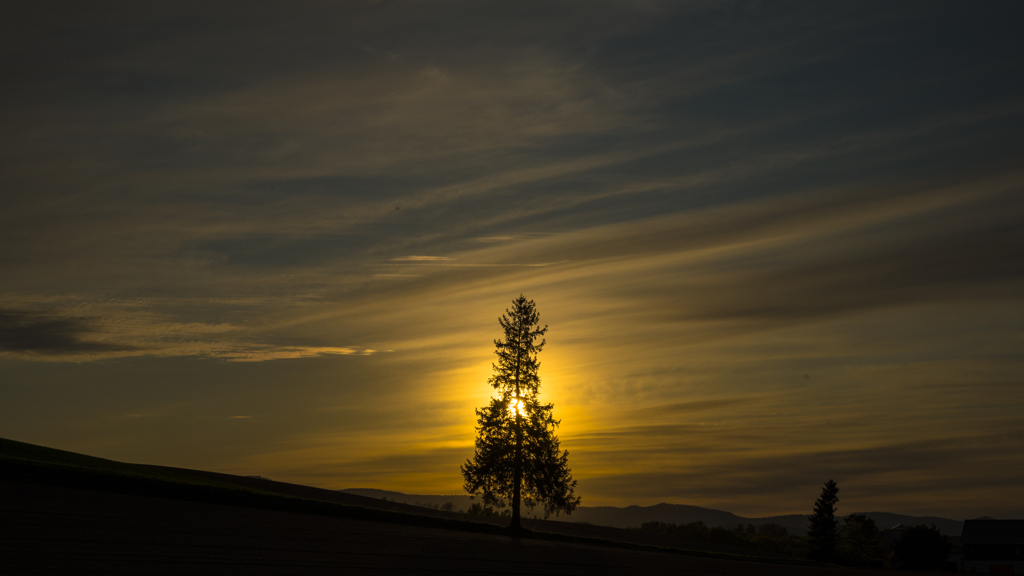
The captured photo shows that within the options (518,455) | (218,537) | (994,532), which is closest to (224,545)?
(218,537)

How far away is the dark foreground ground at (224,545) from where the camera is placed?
20.4m

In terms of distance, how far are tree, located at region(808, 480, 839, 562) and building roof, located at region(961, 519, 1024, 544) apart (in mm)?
20668

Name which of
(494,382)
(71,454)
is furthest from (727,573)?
(71,454)

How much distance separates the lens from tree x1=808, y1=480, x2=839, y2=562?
3939 inches

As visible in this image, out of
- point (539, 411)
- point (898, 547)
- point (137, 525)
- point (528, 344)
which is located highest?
point (528, 344)

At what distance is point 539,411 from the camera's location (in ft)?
179

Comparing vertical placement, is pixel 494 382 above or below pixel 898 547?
above

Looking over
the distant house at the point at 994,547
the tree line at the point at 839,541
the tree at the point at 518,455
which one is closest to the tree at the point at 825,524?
the tree line at the point at 839,541

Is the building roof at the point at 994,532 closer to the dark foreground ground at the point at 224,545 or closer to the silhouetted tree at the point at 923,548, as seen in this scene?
the silhouetted tree at the point at 923,548

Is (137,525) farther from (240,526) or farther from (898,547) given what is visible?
(898,547)

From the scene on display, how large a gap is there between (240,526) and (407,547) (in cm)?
712

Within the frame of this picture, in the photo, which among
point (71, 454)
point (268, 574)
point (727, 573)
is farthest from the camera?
point (71, 454)

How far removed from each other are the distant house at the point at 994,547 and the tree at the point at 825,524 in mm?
20163

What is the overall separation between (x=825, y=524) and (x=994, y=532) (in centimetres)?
2556
